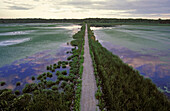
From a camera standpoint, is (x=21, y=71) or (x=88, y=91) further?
(x=21, y=71)

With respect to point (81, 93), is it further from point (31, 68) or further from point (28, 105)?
point (31, 68)

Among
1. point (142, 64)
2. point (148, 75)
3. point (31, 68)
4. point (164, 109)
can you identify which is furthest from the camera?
point (142, 64)

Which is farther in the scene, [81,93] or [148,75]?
[148,75]

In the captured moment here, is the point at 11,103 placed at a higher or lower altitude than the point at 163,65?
lower

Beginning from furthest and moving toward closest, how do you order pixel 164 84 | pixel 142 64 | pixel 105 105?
pixel 142 64, pixel 164 84, pixel 105 105

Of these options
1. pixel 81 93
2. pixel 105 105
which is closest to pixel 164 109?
pixel 105 105

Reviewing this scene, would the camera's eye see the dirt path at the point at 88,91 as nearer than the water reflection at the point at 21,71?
Yes

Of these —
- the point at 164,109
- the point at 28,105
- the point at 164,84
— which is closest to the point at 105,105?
the point at 164,109

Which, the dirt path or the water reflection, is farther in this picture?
the water reflection

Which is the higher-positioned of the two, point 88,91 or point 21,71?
point 88,91
